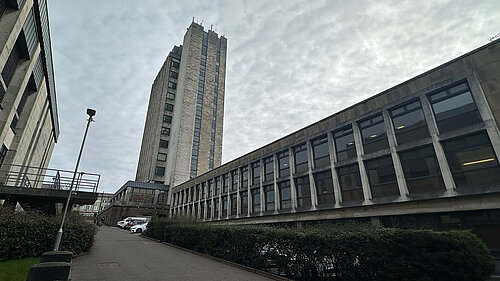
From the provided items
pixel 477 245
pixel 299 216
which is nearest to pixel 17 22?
pixel 477 245

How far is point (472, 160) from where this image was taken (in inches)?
552

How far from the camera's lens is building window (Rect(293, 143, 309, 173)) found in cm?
2475

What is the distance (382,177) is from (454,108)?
6.20 meters

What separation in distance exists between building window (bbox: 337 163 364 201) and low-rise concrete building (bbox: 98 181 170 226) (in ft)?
153

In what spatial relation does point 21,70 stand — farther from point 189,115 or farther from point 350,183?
point 189,115

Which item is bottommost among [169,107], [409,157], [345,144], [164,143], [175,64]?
[409,157]

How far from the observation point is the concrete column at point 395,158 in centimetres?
1622

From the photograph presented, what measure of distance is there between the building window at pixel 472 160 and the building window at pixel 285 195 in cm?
1398

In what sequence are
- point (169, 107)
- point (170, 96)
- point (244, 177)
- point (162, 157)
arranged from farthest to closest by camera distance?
point (170, 96) < point (169, 107) < point (162, 157) < point (244, 177)

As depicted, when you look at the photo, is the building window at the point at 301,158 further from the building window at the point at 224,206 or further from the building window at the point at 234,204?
the building window at the point at 224,206

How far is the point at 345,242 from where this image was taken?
822cm

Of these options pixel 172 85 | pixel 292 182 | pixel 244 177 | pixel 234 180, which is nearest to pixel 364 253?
pixel 292 182

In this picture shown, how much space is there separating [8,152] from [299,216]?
24.2 m

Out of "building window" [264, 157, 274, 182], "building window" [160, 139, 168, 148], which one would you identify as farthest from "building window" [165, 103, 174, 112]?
"building window" [264, 157, 274, 182]
